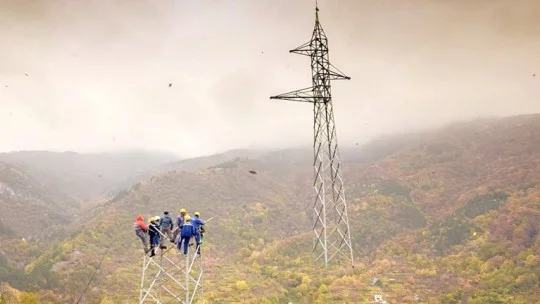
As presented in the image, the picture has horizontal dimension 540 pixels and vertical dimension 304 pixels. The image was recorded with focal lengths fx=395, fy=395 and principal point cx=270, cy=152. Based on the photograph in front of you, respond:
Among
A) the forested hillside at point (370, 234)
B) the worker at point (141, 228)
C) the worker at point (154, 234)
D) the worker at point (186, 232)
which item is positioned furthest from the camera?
the forested hillside at point (370, 234)

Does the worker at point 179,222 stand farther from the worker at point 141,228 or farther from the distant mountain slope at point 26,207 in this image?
the distant mountain slope at point 26,207

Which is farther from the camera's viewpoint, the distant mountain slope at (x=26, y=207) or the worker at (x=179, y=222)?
the distant mountain slope at (x=26, y=207)

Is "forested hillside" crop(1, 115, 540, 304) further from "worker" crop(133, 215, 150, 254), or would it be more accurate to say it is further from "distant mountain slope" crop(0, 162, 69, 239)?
"distant mountain slope" crop(0, 162, 69, 239)

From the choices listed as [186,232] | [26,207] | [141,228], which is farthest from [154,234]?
[26,207]

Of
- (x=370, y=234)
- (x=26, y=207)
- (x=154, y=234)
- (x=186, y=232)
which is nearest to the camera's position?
(x=186, y=232)

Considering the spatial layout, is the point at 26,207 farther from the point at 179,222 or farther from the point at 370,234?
the point at 179,222

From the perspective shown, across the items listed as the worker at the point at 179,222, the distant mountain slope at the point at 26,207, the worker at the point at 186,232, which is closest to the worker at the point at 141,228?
the worker at the point at 179,222

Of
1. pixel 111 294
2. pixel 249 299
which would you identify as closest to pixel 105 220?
pixel 111 294

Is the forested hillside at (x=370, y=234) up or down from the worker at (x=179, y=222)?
down
